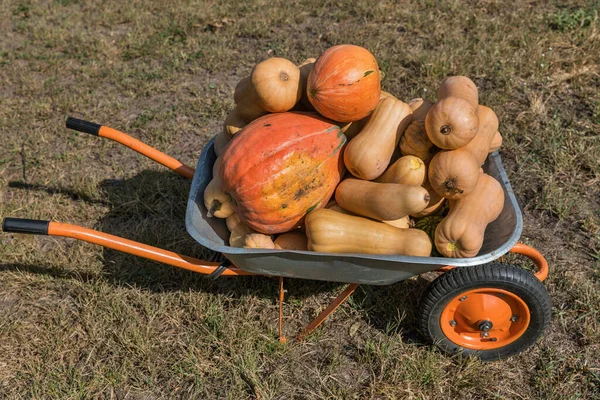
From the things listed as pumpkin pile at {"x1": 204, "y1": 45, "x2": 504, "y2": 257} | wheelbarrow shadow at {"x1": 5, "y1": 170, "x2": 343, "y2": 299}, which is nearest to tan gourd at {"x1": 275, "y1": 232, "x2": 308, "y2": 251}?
pumpkin pile at {"x1": 204, "y1": 45, "x2": 504, "y2": 257}

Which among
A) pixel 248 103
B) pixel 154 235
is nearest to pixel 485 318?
pixel 248 103

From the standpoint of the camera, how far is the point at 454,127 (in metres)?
2.18

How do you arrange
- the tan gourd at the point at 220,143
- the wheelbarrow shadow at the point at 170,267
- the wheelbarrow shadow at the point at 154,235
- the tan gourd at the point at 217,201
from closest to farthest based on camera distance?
the tan gourd at the point at 217,201 < the tan gourd at the point at 220,143 < the wheelbarrow shadow at the point at 170,267 < the wheelbarrow shadow at the point at 154,235

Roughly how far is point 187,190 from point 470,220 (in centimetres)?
226

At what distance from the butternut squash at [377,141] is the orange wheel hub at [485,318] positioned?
28.7 inches

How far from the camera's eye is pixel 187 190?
3871mm

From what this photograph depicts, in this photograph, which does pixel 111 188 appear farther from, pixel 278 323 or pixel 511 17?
pixel 511 17

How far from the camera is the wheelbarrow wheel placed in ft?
7.68

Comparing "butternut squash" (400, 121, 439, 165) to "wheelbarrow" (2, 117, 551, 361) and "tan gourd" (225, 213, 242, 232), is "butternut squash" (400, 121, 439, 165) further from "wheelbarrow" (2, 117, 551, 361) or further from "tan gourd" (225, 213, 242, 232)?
"tan gourd" (225, 213, 242, 232)

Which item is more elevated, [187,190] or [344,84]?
[344,84]

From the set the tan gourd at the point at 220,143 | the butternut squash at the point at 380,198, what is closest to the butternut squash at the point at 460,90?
the butternut squash at the point at 380,198

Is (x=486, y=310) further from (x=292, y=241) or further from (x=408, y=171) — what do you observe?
(x=292, y=241)

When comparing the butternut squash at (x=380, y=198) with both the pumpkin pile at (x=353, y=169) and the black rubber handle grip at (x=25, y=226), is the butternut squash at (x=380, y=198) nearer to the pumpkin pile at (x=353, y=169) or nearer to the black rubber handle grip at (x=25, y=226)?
the pumpkin pile at (x=353, y=169)

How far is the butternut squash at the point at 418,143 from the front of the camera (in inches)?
93.0
